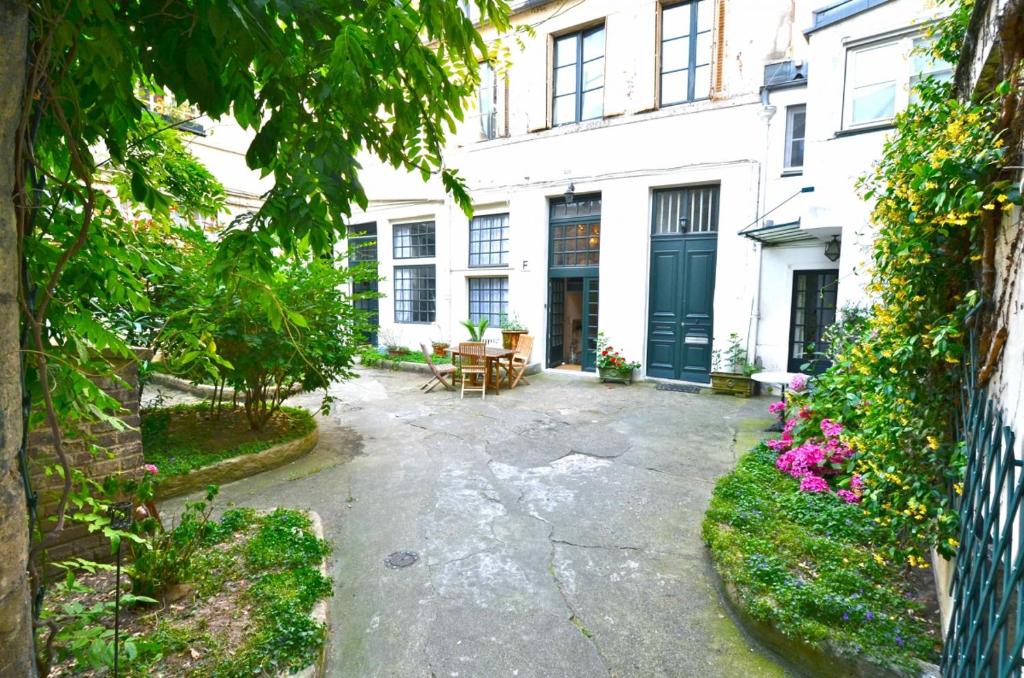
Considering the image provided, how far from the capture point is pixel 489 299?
12.6 m

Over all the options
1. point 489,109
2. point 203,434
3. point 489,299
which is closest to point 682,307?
point 489,299

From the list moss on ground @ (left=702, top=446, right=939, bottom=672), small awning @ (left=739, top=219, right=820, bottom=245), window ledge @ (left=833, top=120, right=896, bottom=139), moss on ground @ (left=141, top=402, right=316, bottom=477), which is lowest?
moss on ground @ (left=702, top=446, right=939, bottom=672)

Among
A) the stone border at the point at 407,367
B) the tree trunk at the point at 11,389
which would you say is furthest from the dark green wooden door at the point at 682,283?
the tree trunk at the point at 11,389

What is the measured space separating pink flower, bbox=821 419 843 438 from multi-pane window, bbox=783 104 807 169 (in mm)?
5738

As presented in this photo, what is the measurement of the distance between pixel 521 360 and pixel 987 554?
8976mm

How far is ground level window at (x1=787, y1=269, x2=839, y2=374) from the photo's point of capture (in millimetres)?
8625

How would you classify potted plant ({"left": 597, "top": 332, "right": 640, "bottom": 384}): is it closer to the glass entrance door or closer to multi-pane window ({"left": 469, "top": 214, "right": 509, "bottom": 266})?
the glass entrance door

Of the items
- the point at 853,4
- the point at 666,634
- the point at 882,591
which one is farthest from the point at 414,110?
the point at 853,4

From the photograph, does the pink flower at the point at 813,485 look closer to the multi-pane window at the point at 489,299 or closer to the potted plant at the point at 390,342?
the multi-pane window at the point at 489,299

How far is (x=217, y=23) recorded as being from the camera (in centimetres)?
118

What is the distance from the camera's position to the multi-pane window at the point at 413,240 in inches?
529

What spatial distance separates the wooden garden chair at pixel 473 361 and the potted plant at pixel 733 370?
4.23 m

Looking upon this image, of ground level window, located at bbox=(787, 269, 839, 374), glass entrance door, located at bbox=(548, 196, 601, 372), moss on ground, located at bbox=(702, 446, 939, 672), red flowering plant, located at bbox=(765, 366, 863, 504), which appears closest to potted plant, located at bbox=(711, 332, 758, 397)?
ground level window, located at bbox=(787, 269, 839, 374)

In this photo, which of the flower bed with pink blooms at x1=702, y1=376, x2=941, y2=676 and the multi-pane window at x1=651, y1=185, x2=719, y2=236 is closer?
the flower bed with pink blooms at x1=702, y1=376, x2=941, y2=676
